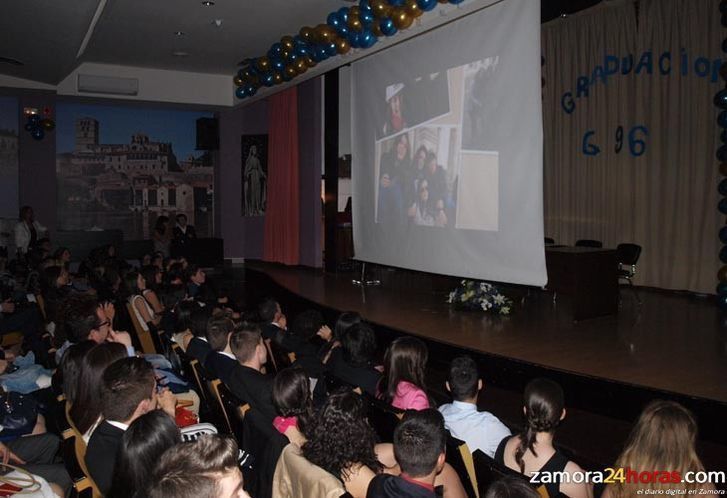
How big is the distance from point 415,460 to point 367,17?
5.71 metres

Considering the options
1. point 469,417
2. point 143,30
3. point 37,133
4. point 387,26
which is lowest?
point 469,417

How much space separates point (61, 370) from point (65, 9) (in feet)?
14.8

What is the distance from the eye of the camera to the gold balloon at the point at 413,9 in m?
6.11

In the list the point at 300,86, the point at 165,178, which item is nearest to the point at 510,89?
the point at 300,86

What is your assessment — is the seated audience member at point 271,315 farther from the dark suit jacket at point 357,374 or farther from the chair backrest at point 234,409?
the chair backrest at point 234,409

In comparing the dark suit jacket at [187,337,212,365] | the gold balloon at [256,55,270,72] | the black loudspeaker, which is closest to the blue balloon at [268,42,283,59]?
the gold balloon at [256,55,270,72]

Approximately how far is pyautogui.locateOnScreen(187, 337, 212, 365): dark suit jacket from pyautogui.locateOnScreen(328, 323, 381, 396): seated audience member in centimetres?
97

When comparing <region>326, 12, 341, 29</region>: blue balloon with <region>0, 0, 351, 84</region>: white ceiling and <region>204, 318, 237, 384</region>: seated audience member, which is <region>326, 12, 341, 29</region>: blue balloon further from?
<region>204, 318, 237, 384</region>: seated audience member

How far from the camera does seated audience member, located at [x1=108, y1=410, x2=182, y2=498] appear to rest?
182 cm

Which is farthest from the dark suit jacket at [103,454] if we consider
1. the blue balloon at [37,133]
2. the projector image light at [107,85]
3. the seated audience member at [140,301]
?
the blue balloon at [37,133]

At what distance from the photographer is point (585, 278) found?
598 cm

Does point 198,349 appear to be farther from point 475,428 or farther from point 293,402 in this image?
point 475,428

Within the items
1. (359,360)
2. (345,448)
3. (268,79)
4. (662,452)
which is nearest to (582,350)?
(359,360)

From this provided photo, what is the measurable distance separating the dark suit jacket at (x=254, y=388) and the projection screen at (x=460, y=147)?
9.80 feet
